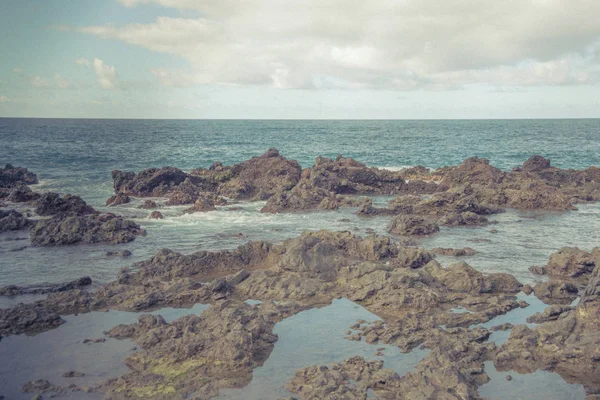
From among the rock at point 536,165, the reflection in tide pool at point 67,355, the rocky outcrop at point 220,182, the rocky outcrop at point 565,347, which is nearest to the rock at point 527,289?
the rocky outcrop at point 565,347

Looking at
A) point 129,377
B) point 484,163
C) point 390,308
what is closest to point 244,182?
point 484,163

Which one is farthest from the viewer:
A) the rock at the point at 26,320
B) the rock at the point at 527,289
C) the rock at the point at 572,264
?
the rock at the point at 572,264

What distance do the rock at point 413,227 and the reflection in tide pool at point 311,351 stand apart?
829cm

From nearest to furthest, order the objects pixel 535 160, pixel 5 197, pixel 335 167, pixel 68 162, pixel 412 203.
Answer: pixel 412 203, pixel 5 197, pixel 335 167, pixel 535 160, pixel 68 162

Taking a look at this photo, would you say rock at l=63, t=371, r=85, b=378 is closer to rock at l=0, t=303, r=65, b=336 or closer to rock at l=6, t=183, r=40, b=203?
rock at l=0, t=303, r=65, b=336

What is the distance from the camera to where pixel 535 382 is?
8633 millimetres

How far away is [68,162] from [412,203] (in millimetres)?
39912

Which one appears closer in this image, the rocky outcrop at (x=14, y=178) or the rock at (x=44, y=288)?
the rock at (x=44, y=288)

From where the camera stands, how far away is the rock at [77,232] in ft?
59.3

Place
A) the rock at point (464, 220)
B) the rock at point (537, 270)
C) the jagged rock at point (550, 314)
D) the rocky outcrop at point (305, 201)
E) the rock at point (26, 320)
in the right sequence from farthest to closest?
1. the rocky outcrop at point (305, 201)
2. the rock at point (464, 220)
3. the rock at point (537, 270)
4. the jagged rock at point (550, 314)
5. the rock at point (26, 320)

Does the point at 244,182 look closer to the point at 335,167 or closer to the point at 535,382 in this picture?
the point at 335,167

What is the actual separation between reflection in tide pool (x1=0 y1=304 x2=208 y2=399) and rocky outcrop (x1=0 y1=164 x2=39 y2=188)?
25850 mm

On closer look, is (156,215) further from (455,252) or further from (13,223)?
(455,252)

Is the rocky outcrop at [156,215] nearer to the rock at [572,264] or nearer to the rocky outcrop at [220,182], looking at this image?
the rocky outcrop at [220,182]
